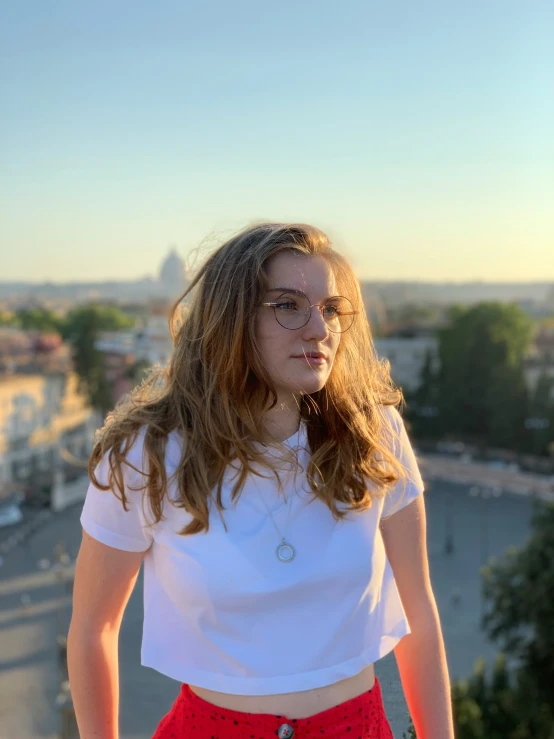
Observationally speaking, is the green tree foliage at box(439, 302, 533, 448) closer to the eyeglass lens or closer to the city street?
the city street

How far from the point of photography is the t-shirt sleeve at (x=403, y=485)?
89 cm

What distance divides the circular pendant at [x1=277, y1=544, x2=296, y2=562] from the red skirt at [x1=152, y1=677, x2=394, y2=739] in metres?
0.15

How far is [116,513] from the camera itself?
2.60 feet

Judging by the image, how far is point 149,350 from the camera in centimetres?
1980

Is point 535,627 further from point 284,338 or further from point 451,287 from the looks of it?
point 451,287

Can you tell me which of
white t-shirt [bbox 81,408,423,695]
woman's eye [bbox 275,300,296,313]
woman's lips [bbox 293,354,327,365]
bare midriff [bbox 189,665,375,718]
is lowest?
bare midriff [bbox 189,665,375,718]

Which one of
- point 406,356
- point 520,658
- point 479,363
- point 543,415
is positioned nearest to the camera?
point 520,658

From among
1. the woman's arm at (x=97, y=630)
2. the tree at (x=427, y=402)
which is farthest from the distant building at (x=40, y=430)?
the woman's arm at (x=97, y=630)

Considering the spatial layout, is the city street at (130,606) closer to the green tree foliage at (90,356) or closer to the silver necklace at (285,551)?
the silver necklace at (285,551)

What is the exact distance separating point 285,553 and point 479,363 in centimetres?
1933

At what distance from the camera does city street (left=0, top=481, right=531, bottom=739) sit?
785 centimetres

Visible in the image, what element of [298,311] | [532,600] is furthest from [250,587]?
[532,600]

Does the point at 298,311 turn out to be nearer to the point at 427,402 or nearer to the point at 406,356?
the point at 427,402

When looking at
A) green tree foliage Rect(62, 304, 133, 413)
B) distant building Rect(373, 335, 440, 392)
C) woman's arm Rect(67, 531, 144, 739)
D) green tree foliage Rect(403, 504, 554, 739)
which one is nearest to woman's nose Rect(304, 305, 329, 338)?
woman's arm Rect(67, 531, 144, 739)
